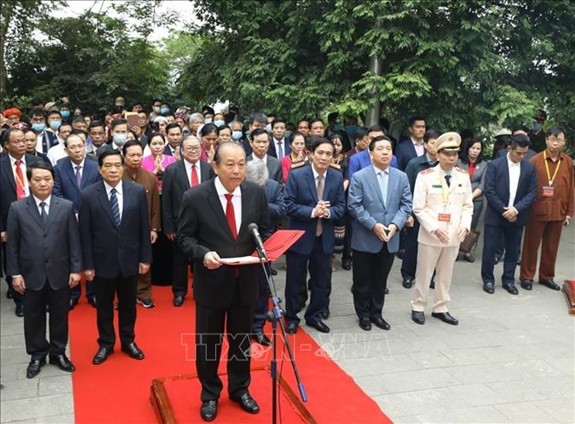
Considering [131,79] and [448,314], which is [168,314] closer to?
[448,314]

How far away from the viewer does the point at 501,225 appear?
656 cm

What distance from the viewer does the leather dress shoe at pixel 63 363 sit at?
4.32 m

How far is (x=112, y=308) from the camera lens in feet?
14.8

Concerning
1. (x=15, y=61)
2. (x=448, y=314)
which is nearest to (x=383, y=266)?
(x=448, y=314)

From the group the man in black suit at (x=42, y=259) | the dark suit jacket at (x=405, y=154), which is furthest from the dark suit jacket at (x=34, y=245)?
the dark suit jacket at (x=405, y=154)

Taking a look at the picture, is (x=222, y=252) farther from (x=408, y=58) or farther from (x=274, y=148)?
(x=408, y=58)

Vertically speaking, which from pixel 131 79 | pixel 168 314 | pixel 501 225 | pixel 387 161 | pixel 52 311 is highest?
pixel 131 79

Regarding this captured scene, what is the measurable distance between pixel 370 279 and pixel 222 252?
2332 millimetres

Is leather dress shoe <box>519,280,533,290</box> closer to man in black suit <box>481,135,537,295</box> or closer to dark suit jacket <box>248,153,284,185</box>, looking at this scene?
man in black suit <box>481,135,537,295</box>

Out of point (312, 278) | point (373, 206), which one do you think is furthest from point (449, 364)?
point (373, 206)

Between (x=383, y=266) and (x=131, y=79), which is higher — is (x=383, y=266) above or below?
below

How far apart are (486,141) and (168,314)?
6.50 meters

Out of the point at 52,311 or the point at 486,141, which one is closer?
the point at 52,311

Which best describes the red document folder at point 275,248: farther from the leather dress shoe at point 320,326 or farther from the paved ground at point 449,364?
the leather dress shoe at point 320,326
